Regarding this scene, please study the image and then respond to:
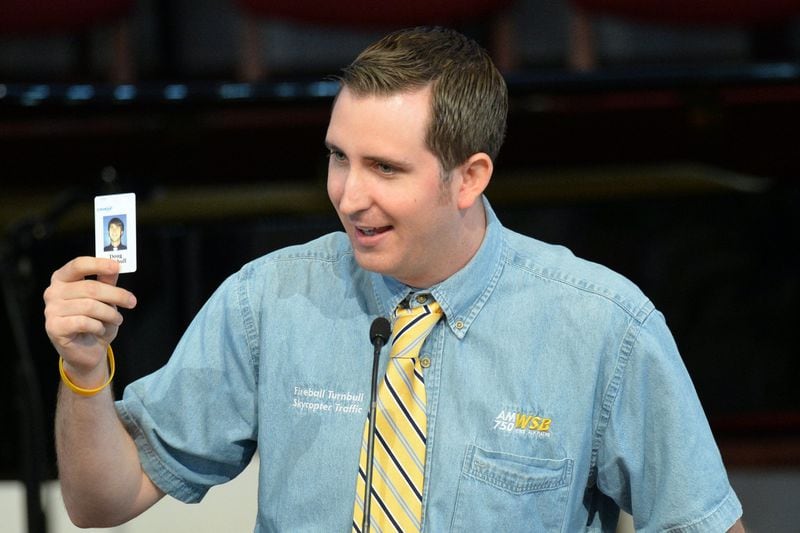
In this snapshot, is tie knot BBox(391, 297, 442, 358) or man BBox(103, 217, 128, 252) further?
tie knot BBox(391, 297, 442, 358)

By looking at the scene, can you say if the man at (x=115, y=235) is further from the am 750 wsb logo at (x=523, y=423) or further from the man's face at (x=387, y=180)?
the am 750 wsb logo at (x=523, y=423)

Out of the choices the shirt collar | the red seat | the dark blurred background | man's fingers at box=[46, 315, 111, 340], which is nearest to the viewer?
man's fingers at box=[46, 315, 111, 340]

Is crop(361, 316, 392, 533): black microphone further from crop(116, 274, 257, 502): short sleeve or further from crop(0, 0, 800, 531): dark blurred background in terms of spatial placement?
crop(0, 0, 800, 531): dark blurred background

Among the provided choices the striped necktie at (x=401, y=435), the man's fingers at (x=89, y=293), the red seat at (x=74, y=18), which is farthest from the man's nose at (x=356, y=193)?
the red seat at (x=74, y=18)

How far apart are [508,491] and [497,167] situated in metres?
1.80

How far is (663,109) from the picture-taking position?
343 cm

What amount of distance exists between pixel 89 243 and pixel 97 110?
398 millimetres

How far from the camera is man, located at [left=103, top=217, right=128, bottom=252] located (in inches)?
65.1

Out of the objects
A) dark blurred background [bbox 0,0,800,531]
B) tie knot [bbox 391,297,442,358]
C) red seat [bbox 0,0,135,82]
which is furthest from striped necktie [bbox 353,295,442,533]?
red seat [bbox 0,0,135,82]

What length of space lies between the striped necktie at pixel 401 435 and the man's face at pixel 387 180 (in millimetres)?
118

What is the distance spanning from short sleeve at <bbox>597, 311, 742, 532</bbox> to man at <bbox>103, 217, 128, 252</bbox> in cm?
77

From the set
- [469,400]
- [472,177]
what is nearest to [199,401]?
[469,400]

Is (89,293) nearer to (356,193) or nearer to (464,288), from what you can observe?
(356,193)

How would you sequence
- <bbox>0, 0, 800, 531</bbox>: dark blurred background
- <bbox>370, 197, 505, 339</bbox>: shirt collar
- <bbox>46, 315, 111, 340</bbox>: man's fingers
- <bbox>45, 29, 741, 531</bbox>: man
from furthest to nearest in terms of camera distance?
<bbox>0, 0, 800, 531</bbox>: dark blurred background < <bbox>370, 197, 505, 339</bbox>: shirt collar < <bbox>45, 29, 741, 531</bbox>: man < <bbox>46, 315, 111, 340</bbox>: man's fingers
